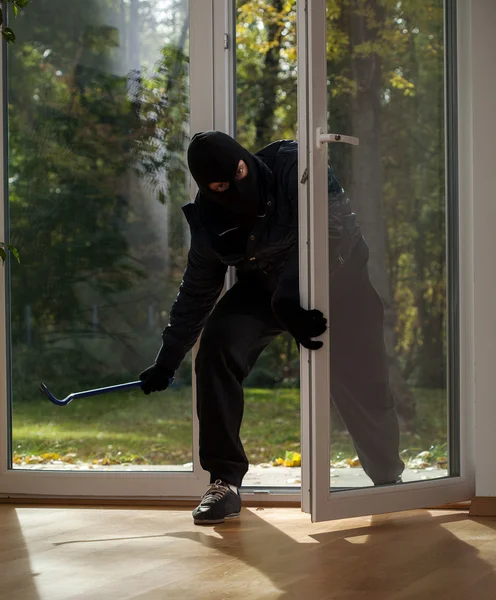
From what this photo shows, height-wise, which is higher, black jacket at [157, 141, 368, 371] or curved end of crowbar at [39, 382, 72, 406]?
black jacket at [157, 141, 368, 371]

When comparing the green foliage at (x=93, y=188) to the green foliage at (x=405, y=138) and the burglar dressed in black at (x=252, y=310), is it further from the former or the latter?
the green foliage at (x=405, y=138)

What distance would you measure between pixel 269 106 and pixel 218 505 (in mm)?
→ 4143

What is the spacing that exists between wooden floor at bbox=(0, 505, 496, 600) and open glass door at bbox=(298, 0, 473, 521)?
16 centimetres

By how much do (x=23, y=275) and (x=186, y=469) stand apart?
91cm

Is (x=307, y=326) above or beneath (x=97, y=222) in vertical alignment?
beneath

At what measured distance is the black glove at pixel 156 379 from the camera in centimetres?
324

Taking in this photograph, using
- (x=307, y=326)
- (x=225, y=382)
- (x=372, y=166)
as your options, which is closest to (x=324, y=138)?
(x=372, y=166)

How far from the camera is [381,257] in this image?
2904 mm

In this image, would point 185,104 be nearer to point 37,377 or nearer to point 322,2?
point 322,2

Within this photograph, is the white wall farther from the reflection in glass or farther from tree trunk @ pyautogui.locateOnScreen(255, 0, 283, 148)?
tree trunk @ pyautogui.locateOnScreen(255, 0, 283, 148)

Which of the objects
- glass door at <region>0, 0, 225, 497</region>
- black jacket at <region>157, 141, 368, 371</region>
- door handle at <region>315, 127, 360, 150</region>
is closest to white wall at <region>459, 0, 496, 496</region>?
black jacket at <region>157, 141, 368, 371</region>

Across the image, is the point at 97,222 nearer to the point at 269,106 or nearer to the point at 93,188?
the point at 93,188

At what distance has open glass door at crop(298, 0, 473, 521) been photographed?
2715mm

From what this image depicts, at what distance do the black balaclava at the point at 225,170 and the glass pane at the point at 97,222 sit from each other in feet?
1.38
